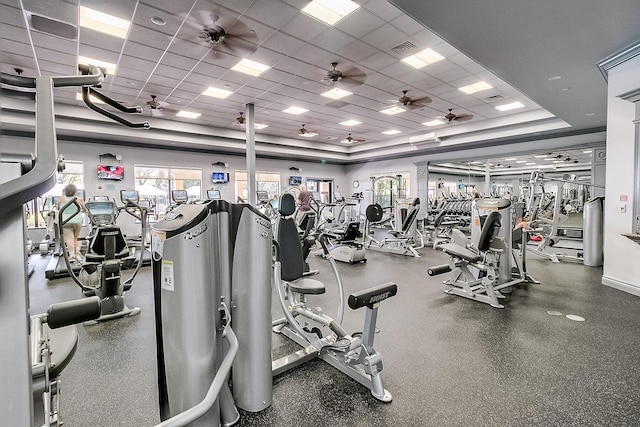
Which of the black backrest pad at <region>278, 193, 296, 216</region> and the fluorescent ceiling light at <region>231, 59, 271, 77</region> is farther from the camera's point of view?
the fluorescent ceiling light at <region>231, 59, 271, 77</region>

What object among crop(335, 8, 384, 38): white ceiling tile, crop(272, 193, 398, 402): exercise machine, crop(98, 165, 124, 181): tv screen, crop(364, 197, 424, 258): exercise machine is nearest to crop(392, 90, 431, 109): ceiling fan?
crop(364, 197, 424, 258): exercise machine

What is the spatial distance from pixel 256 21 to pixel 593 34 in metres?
3.94

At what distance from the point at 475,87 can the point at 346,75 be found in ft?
9.25

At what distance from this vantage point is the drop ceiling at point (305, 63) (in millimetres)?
3600

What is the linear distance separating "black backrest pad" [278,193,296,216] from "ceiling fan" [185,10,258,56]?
2.78 meters

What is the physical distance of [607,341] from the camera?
2775 mm

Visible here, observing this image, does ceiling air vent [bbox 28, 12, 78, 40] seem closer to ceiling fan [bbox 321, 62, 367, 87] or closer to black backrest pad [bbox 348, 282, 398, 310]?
ceiling fan [bbox 321, 62, 367, 87]

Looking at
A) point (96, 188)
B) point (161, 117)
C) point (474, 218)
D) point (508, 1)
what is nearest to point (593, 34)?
point (508, 1)

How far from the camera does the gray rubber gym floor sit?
1.85 meters

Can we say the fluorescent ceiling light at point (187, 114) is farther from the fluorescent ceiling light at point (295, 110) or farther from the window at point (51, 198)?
the window at point (51, 198)

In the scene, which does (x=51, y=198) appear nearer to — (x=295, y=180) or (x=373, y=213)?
(x=295, y=180)

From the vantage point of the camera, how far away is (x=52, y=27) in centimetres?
395

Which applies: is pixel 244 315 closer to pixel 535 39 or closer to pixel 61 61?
pixel 535 39

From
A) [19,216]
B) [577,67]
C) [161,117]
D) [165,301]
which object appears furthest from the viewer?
[161,117]
